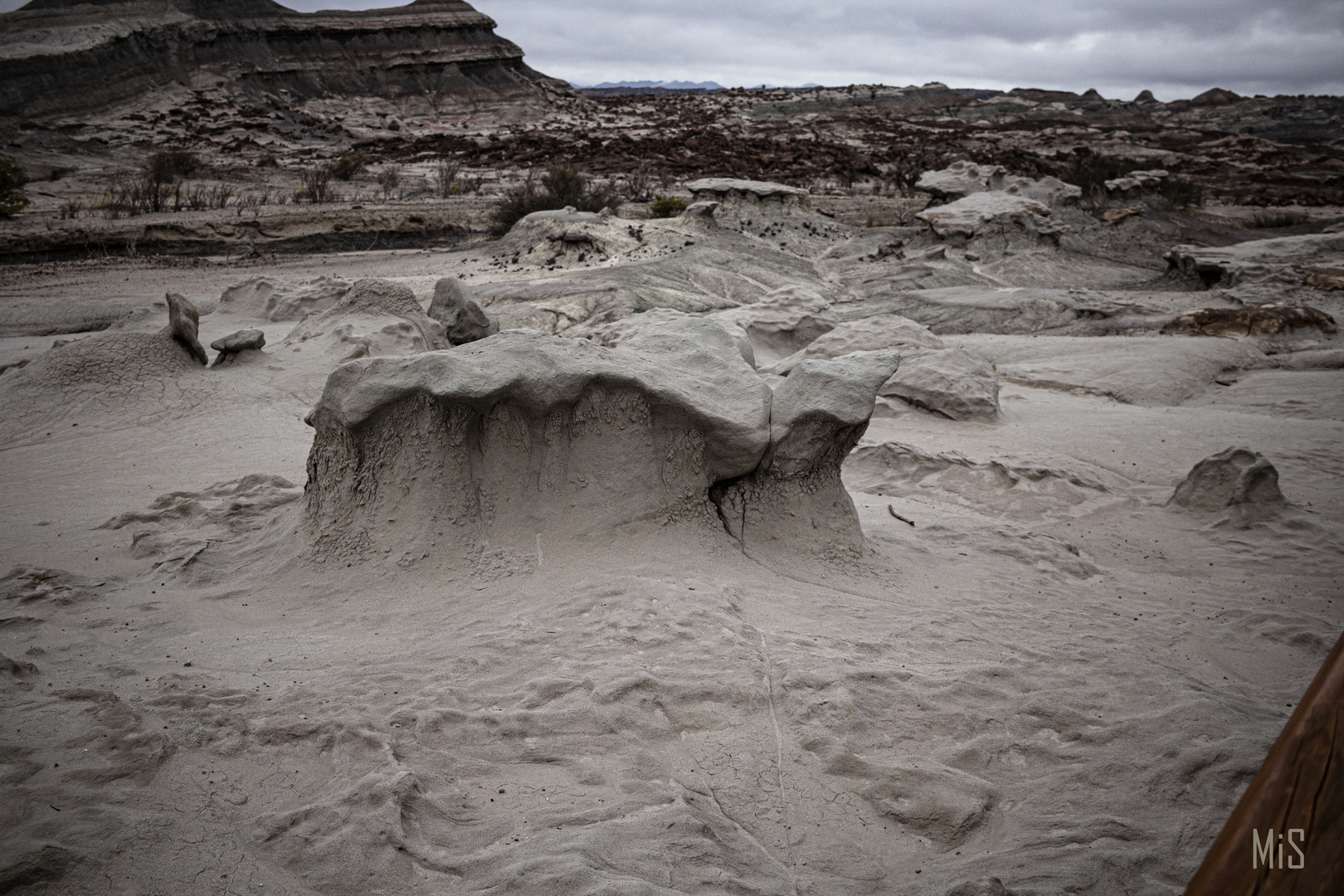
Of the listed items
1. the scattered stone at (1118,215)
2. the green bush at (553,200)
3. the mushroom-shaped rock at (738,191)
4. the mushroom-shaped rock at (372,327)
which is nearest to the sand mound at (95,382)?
the mushroom-shaped rock at (372,327)

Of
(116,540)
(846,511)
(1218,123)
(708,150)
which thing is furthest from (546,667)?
(1218,123)

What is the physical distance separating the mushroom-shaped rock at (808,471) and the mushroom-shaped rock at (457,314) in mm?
5173

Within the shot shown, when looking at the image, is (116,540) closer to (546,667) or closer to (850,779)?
(546,667)

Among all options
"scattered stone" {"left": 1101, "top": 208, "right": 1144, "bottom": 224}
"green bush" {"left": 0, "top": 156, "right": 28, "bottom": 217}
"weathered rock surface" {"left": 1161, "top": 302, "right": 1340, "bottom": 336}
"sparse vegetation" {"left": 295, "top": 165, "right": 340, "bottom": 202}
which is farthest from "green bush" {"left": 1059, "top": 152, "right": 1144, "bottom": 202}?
"green bush" {"left": 0, "top": 156, "right": 28, "bottom": 217}

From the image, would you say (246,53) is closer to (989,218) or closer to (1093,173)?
(989,218)

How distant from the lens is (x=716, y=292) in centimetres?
1188

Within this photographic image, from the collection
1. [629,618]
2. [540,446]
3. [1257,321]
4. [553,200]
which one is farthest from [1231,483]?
[553,200]

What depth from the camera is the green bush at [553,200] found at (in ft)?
49.7

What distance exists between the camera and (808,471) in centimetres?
409

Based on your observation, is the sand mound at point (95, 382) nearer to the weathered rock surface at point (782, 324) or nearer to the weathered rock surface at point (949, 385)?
the weathered rock surface at point (782, 324)

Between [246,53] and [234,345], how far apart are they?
34.5 meters

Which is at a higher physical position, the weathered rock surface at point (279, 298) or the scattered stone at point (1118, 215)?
the scattered stone at point (1118, 215)

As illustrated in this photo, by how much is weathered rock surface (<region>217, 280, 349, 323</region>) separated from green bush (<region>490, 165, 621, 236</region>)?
5.70m

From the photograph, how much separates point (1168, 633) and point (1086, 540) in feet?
4.30
